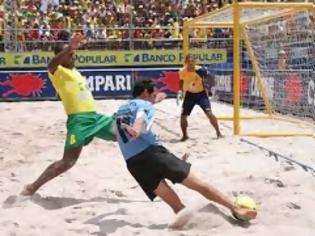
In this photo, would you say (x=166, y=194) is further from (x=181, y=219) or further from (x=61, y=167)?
(x=61, y=167)

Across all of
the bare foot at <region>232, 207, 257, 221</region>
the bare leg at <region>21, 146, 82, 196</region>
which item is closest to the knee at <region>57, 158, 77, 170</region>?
the bare leg at <region>21, 146, 82, 196</region>

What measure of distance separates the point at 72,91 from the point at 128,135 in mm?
1449

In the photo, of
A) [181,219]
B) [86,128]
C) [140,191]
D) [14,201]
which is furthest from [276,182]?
[14,201]

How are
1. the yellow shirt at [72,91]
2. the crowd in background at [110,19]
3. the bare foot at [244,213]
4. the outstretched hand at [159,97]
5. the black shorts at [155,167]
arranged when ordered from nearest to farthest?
the bare foot at [244,213]
the black shorts at [155,167]
the outstretched hand at [159,97]
the yellow shirt at [72,91]
the crowd in background at [110,19]

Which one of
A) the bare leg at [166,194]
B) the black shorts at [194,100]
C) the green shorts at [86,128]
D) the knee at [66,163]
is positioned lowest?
the bare leg at [166,194]

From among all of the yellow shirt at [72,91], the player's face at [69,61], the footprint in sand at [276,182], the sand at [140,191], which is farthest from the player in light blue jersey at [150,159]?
the footprint in sand at [276,182]

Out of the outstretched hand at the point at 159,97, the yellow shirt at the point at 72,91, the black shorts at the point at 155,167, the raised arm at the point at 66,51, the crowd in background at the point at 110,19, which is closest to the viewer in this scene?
the black shorts at the point at 155,167

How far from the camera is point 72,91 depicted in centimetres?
694

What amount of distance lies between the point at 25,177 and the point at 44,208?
5.38 feet

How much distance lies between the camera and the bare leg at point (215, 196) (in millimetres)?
5445

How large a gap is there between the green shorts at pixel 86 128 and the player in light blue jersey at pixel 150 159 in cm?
98

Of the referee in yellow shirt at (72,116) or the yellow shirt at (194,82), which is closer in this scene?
the referee in yellow shirt at (72,116)

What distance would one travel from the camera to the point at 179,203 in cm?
573

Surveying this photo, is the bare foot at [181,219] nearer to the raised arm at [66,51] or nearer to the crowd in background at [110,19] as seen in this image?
the raised arm at [66,51]
